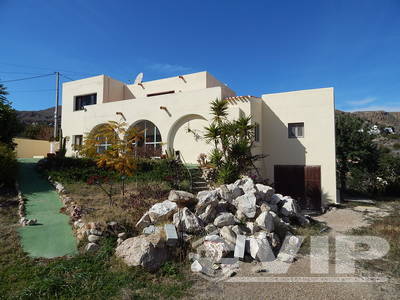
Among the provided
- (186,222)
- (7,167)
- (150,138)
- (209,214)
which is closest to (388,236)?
(209,214)

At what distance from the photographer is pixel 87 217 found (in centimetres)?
714

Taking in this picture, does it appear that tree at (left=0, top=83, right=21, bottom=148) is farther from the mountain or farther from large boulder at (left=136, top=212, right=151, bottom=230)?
the mountain

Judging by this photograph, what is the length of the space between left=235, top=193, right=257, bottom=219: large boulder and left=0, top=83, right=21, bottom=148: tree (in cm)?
1349

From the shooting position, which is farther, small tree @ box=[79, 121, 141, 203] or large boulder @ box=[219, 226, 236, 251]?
small tree @ box=[79, 121, 141, 203]

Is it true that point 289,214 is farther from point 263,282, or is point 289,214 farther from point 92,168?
point 92,168

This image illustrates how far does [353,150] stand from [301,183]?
7.15m

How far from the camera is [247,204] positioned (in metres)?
8.12

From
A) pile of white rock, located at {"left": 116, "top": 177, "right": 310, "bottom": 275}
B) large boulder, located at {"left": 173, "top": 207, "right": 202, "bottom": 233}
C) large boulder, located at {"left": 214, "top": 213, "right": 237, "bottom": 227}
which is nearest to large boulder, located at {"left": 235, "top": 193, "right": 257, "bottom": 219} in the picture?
pile of white rock, located at {"left": 116, "top": 177, "right": 310, "bottom": 275}

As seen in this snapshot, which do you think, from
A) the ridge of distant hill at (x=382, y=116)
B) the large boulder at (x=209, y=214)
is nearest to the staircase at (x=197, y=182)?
the large boulder at (x=209, y=214)

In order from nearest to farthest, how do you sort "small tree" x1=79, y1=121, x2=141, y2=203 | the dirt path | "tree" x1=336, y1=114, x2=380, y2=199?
the dirt path, "small tree" x1=79, y1=121, x2=141, y2=203, "tree" x1=336, y1=114, x2=380, y2=199

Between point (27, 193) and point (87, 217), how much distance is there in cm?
473

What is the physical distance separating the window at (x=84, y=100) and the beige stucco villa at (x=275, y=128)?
4.17 meters

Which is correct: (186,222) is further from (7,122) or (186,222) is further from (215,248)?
(7,122)

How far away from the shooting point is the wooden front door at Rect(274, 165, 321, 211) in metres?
14.1
